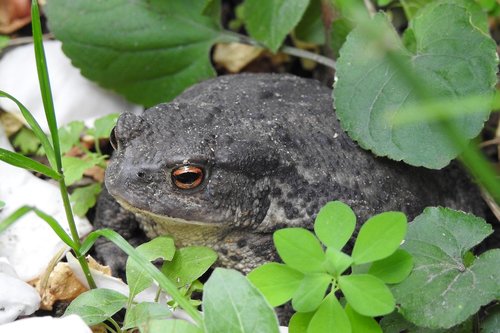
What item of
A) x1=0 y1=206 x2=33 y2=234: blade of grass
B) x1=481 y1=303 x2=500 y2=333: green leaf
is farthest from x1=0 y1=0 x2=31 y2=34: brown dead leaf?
A: x1=481 y1=303 x2=500 y2=333: green leaf

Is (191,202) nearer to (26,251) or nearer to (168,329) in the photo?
(168,329)

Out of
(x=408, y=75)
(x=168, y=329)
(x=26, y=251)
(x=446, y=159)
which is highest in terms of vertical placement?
(x=408, y=75)

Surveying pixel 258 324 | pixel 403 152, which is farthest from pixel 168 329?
pixel 403 152

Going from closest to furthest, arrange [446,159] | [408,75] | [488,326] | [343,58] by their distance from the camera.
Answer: [408,75], [488,326], [446,159], [343,58]

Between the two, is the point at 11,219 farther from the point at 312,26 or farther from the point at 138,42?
the point at 312,26

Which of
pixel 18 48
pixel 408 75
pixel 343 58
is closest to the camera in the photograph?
pixel 408 75

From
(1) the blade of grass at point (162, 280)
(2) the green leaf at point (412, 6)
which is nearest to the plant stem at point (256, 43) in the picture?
(2) the green leaf at point (412, 6)
